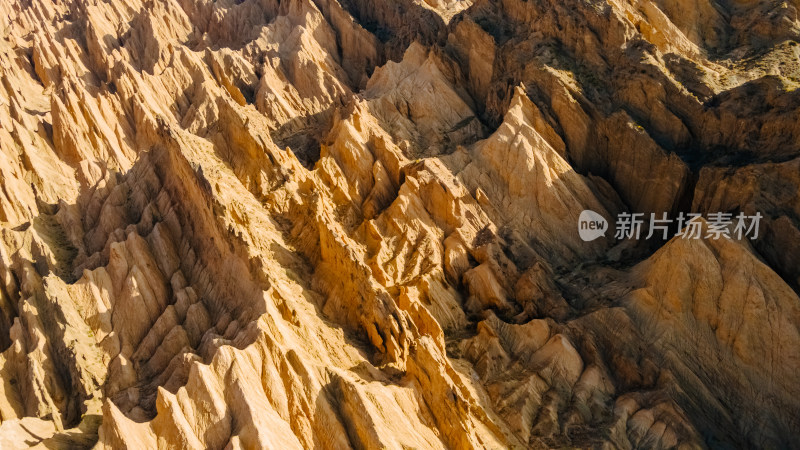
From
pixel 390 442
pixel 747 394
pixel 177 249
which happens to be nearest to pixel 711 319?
pixel 747 394

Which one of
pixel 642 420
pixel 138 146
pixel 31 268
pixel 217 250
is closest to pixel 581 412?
pixel 642 420

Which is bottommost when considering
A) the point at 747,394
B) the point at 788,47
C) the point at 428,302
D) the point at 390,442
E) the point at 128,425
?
the point at 747,394

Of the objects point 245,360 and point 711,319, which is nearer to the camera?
point 245,360

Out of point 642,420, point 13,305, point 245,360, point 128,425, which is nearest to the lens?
point 128,425

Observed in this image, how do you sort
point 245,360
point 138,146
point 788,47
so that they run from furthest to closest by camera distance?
1. point 138,146
2. point 788,47
3. point 245,360

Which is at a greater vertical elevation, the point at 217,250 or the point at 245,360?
the point at 217,250

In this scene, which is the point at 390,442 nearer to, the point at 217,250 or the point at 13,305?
the point at 217,250
